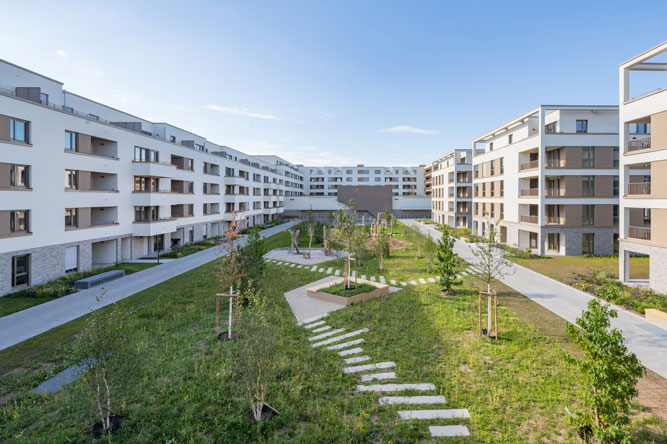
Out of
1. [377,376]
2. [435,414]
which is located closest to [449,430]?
[435,414]

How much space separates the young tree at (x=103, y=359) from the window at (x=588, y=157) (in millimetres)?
34236

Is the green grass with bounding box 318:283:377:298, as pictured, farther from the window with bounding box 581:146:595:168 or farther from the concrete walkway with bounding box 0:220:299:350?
the window with bounding box 581:146:595:168

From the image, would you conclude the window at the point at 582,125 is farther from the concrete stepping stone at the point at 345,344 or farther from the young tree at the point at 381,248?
the concrete stepping stone at the point at 345,344

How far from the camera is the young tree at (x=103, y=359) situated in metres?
6.62

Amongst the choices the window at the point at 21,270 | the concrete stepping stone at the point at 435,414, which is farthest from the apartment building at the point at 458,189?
the window at the point at 21,270

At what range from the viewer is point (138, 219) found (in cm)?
2861

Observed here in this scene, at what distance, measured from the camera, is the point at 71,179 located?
872 inches

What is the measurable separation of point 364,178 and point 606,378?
93965 millimetres

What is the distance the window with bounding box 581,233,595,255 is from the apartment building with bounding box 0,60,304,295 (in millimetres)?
28141

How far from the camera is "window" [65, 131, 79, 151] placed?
21641 mm

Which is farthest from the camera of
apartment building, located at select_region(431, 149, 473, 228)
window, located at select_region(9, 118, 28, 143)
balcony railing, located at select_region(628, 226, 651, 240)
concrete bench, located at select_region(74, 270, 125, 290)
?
apartment building, located at select_region(431, 149, 473, 228)

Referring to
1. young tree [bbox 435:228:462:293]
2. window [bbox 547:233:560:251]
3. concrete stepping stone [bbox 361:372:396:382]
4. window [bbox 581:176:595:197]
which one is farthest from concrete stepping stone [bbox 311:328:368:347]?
window [bbox 581:176:595:197]

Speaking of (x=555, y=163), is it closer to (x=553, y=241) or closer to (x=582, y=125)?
(x=582, y=125)

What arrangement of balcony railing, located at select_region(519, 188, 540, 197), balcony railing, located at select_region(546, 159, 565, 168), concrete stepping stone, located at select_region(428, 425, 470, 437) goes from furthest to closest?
balcony railing, located at select_region(519, 188, 540, 197), balcony railing, located at select_region(546, 159, 565, 168), concrete stepping stone, located at select_region(428, 425, 470, 437)
